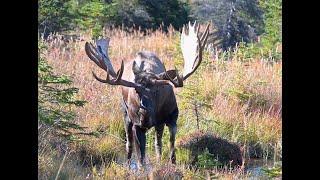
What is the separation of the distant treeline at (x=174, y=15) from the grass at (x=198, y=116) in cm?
528

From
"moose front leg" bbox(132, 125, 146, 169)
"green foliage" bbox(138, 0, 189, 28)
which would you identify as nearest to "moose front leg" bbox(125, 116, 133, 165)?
"moose front leg" bbox(132, 125, 146, 169)

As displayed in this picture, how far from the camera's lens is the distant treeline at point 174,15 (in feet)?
59.6

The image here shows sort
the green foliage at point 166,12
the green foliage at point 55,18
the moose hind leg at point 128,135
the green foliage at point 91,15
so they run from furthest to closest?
the green foliage at point 166,12 → the green foliage at point 91,15 → the green foliage at point 55,18 → the moose hind leg at point 128,135

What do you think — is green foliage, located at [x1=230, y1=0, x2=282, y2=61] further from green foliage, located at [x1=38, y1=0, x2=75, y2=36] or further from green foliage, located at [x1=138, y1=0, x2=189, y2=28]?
green foliage, located at [x1=38, y1=0, x2=75, y2=36]

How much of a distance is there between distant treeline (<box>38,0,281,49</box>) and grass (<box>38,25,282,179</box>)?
5.28 metres

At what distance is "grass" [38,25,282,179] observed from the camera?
23.2 ft

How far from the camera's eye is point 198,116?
30.4ft

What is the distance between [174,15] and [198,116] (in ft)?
39.6

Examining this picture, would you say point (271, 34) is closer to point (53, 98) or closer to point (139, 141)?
point (139, 141)

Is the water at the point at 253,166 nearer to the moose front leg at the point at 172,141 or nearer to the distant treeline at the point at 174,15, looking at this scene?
the moose front leg at the point at 172,141

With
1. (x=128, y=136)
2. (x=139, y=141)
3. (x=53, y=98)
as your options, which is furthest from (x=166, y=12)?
(x=53, y=98)

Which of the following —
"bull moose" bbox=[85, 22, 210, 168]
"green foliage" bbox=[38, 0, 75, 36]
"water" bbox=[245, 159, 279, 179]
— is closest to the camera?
"water" bbox=[245, 159, 279, 179]

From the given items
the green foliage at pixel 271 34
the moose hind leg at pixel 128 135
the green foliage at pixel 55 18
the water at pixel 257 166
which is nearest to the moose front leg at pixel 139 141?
the moose hind leg at pixel 128 135
